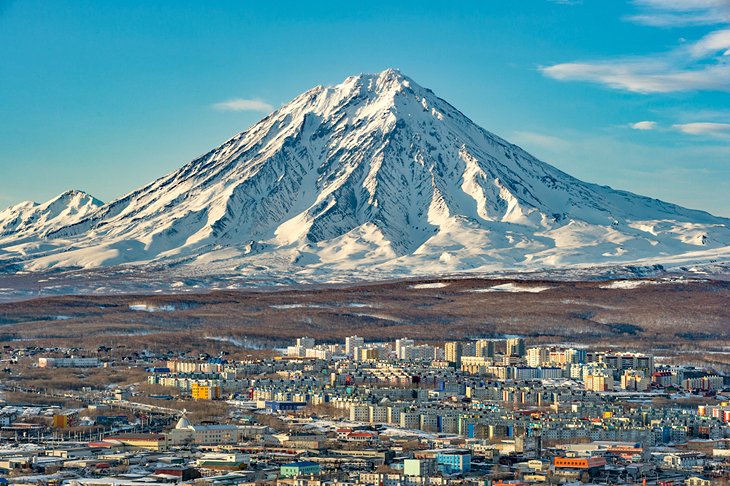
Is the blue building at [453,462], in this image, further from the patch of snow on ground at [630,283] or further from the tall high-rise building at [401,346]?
the patch of snow on ground at [630,283]

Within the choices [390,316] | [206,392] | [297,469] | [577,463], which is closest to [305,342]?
[390,316]

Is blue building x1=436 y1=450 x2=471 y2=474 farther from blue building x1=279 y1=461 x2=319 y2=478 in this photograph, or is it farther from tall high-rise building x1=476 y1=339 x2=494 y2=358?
tall high-rise building x1=476 y1=339 x2=494 y2=358

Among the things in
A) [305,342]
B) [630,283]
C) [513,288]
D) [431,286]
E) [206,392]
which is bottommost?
[206,392]

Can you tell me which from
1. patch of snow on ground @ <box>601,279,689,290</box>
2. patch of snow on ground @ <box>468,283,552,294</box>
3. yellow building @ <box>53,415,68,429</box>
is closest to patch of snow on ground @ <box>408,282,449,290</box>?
patch of snow on ground @ <box>468,283,552,294</box>

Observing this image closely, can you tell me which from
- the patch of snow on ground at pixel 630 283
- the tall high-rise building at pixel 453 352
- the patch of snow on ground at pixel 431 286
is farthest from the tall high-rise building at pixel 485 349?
the patch of snow on ground at pixel 431 286

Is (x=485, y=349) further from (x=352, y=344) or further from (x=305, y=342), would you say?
(x=305, y=342)
